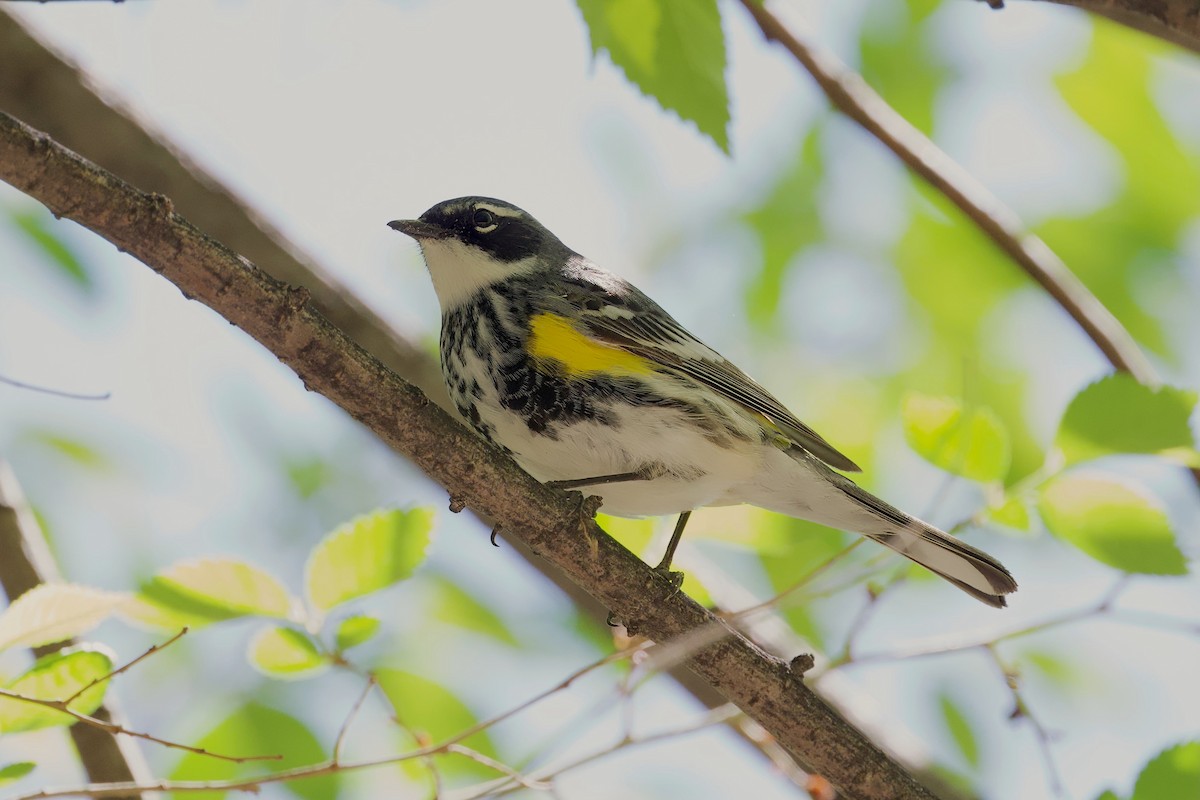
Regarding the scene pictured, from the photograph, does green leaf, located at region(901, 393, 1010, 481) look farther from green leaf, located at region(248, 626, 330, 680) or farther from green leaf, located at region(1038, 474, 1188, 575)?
green leaf, located at region(248, 626, 330, 680)

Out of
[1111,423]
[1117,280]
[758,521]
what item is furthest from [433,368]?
[1117,280]

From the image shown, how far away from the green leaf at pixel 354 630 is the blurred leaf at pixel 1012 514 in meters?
1.72

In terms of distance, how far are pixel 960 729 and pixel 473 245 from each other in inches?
135

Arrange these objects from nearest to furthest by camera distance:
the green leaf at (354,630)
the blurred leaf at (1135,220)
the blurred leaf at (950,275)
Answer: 1. the green leaf at (354,630)
2. the blurred leaf at (1135,220)
3. the blurred leaf at (950,275)

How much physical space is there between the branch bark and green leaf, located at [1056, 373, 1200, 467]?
1006 millimetres

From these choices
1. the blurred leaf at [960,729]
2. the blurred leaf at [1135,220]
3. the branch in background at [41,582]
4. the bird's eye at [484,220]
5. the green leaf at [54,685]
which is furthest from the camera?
the blurred leaf at [1135,220]

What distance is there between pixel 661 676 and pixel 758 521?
805mm

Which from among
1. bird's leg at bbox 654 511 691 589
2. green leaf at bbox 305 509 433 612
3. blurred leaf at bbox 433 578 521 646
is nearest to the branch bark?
green leaf at bbox 305 509 433 612

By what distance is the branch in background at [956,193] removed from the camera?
4219 mm

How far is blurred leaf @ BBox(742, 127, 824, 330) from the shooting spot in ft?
20.9

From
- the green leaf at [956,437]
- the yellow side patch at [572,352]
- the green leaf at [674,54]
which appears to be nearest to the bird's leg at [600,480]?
the yellow side patch at [572,352]

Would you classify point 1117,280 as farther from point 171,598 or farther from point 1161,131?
point 171,598

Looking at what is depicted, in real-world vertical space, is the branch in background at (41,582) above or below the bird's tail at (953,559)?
below

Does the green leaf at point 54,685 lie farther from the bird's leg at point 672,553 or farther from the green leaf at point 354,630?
the bird's leg at point 672,553
